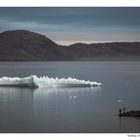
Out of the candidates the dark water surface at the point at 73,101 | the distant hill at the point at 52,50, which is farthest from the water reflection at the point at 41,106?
the distant hill at the point at 52,50

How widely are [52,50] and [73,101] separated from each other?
1.43ft

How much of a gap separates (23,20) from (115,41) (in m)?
0.71

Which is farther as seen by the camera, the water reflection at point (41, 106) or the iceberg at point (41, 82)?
the iceberg at point (41, 82)

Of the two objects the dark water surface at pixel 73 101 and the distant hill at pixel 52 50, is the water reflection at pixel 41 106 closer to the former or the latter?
the dark water surface at pixel 73 101

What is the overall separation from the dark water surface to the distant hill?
0.24 ft

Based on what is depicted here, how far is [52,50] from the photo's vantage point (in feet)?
13.3

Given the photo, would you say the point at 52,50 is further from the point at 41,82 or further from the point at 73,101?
the point at 73,101

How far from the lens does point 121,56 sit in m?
4.11

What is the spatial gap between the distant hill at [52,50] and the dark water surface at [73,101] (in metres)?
0.07

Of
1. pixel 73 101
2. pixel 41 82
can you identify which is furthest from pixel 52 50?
pixel 73 101

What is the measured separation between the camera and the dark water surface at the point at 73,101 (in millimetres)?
3826

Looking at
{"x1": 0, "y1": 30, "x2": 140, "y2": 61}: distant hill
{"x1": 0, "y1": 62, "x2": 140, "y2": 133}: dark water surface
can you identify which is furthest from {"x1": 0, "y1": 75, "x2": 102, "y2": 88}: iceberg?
{"x1": 0, "y1": 30, "x2": 140, "y2": 61}: distant hill

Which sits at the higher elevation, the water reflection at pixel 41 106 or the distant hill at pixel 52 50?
the distant hill at pixel 52 50
